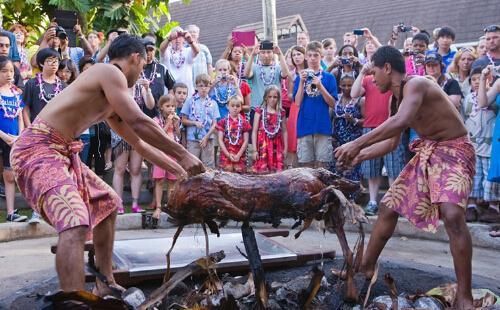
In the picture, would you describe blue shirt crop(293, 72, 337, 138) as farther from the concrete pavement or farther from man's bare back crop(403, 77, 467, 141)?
man's bare back crop(403, 77, 467, 141)

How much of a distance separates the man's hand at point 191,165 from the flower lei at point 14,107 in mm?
4494

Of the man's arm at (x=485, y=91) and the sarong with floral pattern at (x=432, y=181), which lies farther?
the man's arm at (x=485, y=91)

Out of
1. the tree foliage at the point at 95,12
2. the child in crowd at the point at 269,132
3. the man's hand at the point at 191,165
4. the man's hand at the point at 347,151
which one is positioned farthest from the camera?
the tree foliage at the point at 95,12

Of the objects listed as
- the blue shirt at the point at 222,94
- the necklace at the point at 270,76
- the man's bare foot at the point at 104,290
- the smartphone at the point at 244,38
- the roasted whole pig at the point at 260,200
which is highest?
the smartphone at the point at 244,38

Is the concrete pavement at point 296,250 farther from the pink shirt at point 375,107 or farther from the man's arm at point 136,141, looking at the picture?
the pink shirt at point 375,107

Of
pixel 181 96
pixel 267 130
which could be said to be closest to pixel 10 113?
pixel 181 96

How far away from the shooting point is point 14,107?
26.1 feet

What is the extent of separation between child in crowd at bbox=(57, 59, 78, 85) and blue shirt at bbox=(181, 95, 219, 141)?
1.60 m

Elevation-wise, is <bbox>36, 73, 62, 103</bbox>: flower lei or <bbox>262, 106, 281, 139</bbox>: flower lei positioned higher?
<bbox>36, 73, 62, 103</bbox>: flower lei

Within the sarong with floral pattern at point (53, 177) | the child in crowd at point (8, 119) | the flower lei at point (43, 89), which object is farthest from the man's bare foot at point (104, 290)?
the flower lei at point (43, 89)

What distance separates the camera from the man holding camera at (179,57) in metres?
9.84

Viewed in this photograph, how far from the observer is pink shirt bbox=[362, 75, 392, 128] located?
835cm

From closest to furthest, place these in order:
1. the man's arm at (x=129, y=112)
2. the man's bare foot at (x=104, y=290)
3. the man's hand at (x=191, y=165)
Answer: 1. the man's hand at (x=191, y=165)
2. the man's arm at (x=129, y=112)
3. the man's bare foot at (x=104, y=290)

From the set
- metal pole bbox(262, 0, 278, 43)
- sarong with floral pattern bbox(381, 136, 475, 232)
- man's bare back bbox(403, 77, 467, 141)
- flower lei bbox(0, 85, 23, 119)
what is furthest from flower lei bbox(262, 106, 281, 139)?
metal pole bbox(262, 0, 278, 43)
